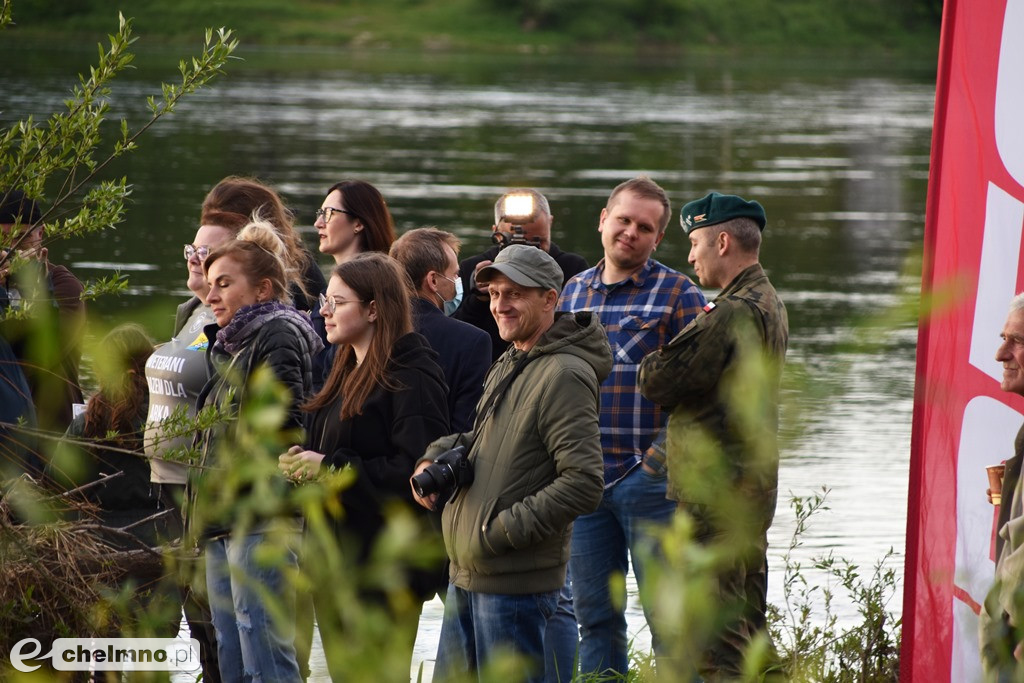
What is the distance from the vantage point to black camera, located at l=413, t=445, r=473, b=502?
4.06 metres

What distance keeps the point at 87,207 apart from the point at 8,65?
52826 mm

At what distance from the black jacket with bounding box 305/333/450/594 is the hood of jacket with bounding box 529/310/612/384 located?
525 mm

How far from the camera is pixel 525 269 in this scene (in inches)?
165

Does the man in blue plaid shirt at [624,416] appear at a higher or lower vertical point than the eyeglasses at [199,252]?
lower

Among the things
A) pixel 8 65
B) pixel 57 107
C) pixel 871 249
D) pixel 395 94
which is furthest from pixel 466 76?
pixel 871 249

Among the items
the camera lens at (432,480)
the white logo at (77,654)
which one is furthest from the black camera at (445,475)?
the white logo at (77,654)

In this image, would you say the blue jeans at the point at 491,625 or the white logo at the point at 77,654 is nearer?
the white logo at the point at 77,654

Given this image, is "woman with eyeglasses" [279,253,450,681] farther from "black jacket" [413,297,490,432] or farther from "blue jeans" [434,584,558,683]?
"black jacket" [413,297,490,432]

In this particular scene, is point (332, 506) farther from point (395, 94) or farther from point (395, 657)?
point (395, 94)

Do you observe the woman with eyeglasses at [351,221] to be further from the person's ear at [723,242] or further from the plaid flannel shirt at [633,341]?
the person's ear at [723,242]

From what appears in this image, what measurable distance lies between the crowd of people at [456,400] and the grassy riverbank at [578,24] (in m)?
84.6

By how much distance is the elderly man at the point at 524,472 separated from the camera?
4.03 m

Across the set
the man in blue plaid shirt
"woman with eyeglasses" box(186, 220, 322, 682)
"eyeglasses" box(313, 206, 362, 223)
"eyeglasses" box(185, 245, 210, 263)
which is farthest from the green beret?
"eyeglasses" box(185, 245, 210, 263)

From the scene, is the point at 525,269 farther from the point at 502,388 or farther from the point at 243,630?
the point at 243,630
